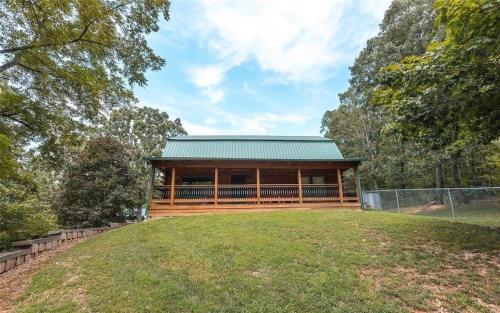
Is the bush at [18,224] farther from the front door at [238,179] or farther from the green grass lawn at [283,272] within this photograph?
the front door at [238,179]

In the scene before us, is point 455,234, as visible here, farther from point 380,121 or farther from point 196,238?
point 380,121

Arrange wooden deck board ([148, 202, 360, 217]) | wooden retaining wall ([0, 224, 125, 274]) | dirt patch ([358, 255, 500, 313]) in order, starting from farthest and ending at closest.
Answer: wooden deck board ([148, 202, 360, 217])
wooden retaining wall ([0, 224, 125, 274])
dirt patch ([358, 255, 500, 313])

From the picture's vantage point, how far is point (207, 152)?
15875 millimetres

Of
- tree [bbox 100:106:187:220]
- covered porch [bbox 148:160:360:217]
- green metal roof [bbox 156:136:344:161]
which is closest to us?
covered porch [bbox 148:160:360:217]

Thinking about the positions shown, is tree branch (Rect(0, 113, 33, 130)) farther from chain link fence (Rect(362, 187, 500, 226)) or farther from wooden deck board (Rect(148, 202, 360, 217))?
chain link fence (Rect(362, 187, 500, 226))

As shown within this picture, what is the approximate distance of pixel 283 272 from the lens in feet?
16.5

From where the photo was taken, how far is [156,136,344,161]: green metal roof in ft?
50.9

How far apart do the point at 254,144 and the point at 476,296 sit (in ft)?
44.7

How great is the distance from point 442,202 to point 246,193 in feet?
39.4

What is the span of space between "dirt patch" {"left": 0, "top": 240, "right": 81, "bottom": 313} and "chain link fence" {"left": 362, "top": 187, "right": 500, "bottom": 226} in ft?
45.9

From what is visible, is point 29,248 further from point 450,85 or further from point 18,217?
point 450,85

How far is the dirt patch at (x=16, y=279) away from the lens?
4187 millimetres

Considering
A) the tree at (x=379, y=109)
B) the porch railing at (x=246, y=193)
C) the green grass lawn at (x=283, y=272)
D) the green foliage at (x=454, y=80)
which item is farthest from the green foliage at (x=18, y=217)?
the tree at (x=379, y=109)

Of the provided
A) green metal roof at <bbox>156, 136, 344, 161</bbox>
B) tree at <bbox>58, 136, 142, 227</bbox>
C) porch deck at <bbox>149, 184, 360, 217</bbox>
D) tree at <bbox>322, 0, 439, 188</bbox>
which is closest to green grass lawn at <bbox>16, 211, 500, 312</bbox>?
tree at <bbox>58, 136, 142, 227</bbox>
